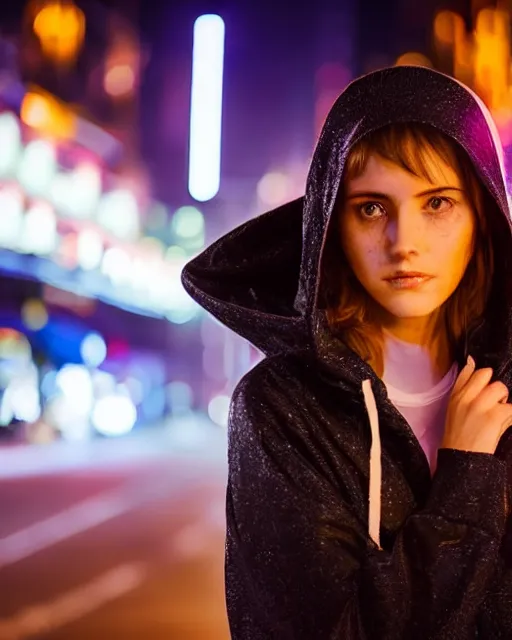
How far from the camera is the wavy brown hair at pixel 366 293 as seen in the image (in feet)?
3.57

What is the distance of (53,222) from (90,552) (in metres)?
12.5

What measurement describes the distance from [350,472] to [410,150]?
16.2 inches

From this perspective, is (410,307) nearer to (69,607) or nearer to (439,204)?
(439,204)

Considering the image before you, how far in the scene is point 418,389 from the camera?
1179 millimetres

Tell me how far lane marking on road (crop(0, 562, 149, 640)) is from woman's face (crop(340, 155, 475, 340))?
3.45 m

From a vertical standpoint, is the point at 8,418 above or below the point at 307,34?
below

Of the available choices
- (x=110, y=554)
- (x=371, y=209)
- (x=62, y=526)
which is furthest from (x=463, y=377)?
(x=62, y=526)

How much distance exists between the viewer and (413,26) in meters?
14.8

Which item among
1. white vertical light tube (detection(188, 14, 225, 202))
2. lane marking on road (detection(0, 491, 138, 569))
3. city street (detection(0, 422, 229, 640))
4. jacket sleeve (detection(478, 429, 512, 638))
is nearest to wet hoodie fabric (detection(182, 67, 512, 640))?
jacket sleeve (detection(478, 429, 512, 638))

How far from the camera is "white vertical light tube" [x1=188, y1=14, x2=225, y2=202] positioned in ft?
51.0

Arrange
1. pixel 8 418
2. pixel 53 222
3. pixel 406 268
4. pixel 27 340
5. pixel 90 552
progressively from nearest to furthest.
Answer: pixel 406 268, pixel 90 552, pixel 8 418, pixel 27 340, pixel 53 222

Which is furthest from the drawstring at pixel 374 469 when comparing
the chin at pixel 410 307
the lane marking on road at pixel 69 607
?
the lane marking on road at pixel 69 607

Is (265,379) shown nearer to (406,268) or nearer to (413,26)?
(406,268)

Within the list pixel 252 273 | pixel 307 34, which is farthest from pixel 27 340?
pixel 252 273
